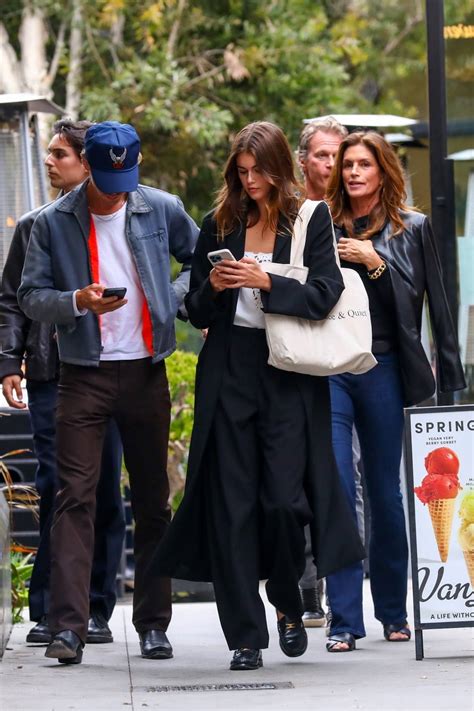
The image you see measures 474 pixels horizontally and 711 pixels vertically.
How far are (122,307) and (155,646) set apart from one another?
1392mm

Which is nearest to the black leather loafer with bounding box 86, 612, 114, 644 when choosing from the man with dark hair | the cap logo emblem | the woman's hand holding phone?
the man with dark hair

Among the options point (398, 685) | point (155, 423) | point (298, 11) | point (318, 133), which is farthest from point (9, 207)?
point (298, 11)

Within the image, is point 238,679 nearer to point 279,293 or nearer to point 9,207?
point 279,293

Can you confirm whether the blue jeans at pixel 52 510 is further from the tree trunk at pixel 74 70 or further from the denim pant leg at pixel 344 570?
the tree trunk at pixel 74 70

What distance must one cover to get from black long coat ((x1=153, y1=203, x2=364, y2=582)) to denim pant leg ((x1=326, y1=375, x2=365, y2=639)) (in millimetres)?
435

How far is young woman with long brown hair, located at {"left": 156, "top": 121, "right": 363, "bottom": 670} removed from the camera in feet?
19.5

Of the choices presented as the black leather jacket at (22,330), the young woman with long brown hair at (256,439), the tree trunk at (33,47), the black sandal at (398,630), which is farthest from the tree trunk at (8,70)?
the young woman with long brown hair at (256,439)

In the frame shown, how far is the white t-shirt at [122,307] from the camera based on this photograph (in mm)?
6379

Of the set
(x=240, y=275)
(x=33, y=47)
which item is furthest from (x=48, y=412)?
(x=33, y=47)

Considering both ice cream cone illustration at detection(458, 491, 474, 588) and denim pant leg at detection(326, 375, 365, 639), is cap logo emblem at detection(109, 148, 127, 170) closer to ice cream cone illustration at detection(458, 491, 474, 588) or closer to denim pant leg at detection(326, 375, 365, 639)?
denim pant leg at detection(326, 375, 365, 639)

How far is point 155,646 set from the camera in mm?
6531

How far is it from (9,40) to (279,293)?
66.5 feet

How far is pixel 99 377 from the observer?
6.34 m

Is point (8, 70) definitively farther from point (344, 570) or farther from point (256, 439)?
point (256, 439)
